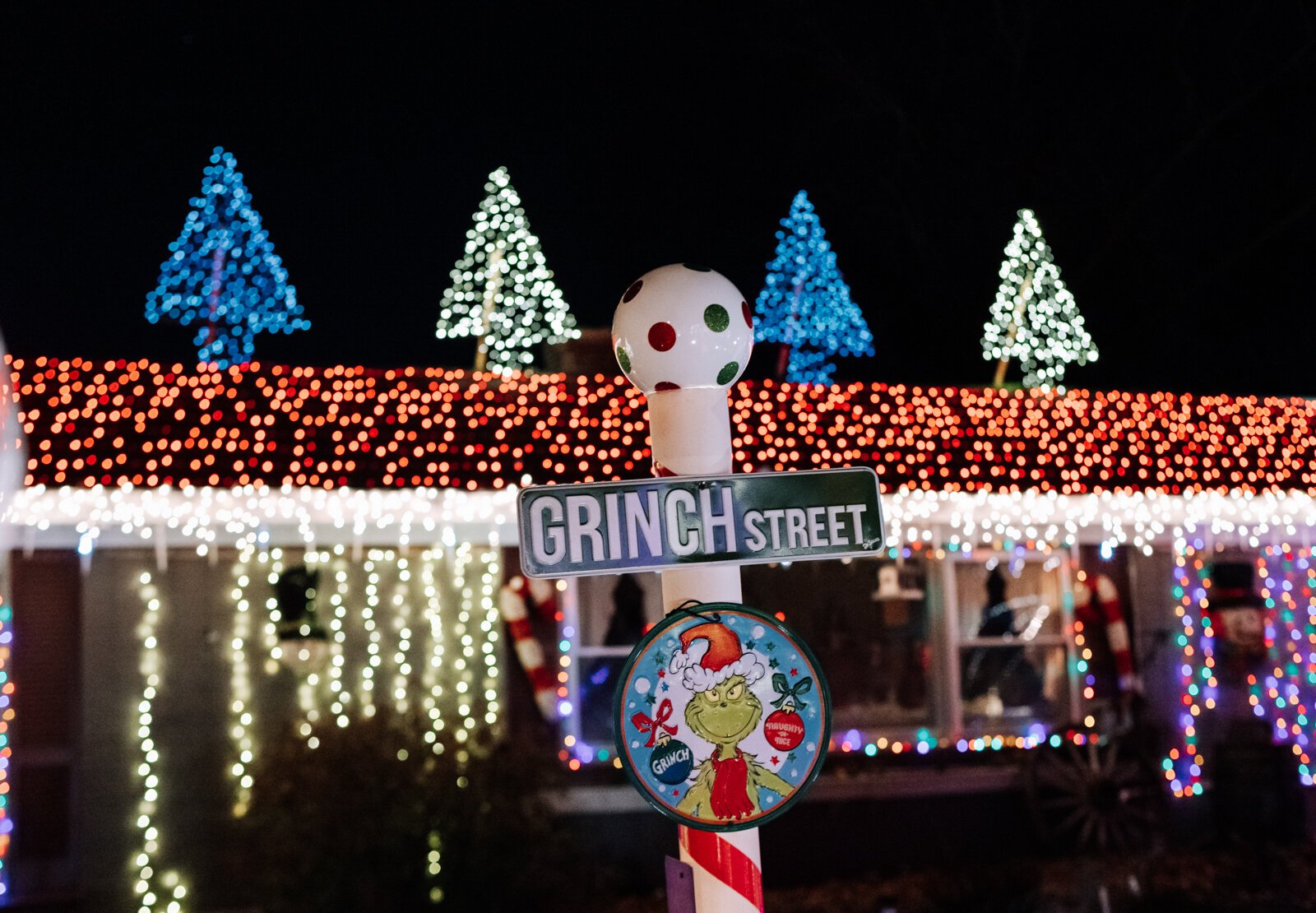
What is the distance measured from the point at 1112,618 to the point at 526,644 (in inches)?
191

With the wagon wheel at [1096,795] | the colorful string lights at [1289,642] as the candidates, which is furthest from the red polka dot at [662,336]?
the colorful string lights at [1289,642]

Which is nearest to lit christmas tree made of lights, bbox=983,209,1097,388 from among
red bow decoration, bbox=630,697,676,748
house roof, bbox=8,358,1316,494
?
house roof, bbox=8,358,1316,494

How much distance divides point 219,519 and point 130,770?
217cm

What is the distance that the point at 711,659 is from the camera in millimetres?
3061

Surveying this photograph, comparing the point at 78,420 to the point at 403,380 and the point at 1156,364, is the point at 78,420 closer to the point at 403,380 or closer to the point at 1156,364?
the point at 403,380

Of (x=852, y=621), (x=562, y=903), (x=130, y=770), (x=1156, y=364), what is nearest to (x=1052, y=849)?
(x=852, y=621)

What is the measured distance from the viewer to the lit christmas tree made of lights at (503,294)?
9609 millimetres

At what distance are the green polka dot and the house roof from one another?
4617 millimetres

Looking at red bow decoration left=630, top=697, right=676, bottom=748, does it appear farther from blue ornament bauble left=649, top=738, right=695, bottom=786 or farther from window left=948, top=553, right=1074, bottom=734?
window left=948, top=553, right=1074, bottom=734

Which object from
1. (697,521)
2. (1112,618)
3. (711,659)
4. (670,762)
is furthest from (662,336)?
(1112,618)

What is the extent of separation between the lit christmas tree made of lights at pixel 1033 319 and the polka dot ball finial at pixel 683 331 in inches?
315

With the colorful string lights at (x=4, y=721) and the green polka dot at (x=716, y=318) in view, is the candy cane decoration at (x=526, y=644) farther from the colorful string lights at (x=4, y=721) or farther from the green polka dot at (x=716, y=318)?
the green polka dot at (x=716, y=318)

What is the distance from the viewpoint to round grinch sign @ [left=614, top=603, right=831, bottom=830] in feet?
9.95

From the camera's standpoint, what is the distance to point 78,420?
7480mm
